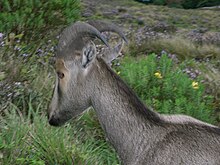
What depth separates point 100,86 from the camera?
577cm

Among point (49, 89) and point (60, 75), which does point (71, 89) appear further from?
point (49, 89)

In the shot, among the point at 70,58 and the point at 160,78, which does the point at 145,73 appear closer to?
the point at 160,78

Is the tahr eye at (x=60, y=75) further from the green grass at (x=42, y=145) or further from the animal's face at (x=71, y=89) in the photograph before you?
the green grass at (x=42, y=145)

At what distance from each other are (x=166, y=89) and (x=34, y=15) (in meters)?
2.51

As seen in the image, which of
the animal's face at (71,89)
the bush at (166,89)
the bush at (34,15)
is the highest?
the animal's face at (71,89)

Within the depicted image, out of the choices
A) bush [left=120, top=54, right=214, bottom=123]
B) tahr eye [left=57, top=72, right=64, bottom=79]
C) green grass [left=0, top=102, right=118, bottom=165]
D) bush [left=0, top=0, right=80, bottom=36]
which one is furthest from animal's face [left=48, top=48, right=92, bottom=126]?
bush [left=0, top=0, right=80, bottom=36]

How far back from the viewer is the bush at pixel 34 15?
9469mm

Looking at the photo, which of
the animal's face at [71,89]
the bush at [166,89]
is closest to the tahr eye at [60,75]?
the animal's face at [71,89]

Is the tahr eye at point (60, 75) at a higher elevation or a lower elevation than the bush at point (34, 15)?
higher

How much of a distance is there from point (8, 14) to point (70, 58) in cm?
387

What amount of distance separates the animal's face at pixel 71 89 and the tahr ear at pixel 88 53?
31mm

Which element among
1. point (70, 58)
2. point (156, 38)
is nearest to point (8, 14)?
point (70, 58)

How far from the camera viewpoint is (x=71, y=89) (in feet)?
19.3

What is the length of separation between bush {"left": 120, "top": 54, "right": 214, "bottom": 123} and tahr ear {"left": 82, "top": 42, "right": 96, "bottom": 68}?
2364 mm
